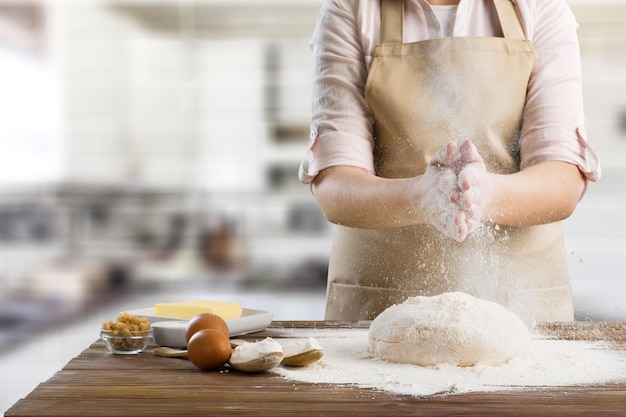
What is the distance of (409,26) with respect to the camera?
182 cm

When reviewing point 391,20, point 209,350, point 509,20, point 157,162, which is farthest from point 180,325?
point 157,162

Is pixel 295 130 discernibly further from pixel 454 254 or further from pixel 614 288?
pixel 454 254

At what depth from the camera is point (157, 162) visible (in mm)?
3381

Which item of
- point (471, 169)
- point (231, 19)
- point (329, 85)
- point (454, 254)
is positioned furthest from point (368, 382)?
point (231, 19)

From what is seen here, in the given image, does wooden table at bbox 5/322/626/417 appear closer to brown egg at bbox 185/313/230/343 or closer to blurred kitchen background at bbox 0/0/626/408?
brown egg at bbox 185/313/230/343

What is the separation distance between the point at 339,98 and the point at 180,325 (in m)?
0.66

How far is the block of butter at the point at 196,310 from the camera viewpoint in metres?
1.45

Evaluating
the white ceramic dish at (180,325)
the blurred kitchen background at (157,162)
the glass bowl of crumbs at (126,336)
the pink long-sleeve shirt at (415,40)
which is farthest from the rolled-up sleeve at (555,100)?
the blurred kitchen background at (157,162)

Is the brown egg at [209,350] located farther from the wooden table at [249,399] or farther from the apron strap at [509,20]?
the apron strap at [509,20]

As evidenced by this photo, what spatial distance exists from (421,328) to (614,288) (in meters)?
2.31

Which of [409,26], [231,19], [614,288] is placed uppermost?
[231,19]

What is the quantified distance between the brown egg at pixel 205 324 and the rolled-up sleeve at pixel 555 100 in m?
0.80

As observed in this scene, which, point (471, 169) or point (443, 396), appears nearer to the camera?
point (443, 396)

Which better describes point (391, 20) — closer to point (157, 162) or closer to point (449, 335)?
point (449, 335)
